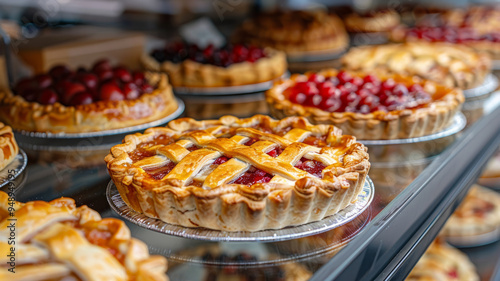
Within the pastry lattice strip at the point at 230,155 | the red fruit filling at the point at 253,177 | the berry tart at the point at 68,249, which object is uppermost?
the berry tart at the point at 68,249

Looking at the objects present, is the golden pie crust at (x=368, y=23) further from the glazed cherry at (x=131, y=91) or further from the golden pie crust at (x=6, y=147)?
the golden pie crust at (x=6, y=147)

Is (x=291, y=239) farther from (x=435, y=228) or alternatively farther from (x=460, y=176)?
(x=460, y=176)

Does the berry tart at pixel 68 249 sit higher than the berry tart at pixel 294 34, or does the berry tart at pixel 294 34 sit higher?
the berry tart at pixel 68 249

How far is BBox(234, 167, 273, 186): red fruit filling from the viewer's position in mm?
1219

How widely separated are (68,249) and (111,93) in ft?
3.80

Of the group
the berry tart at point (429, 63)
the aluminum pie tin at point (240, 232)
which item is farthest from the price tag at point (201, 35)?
the aluminum pie tin at point (240, 232)

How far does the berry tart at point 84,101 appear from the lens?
178 cm

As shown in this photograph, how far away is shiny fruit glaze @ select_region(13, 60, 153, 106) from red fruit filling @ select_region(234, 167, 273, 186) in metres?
0.86

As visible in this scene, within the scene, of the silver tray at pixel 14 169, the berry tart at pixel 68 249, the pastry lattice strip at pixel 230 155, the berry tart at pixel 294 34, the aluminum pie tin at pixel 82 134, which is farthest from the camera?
the berry tart at pixel 294 34

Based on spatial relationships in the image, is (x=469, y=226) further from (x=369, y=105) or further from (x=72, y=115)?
(x=72, y=115)

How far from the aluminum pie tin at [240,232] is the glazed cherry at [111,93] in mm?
728

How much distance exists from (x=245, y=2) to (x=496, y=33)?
1.84 m

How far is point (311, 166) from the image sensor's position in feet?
4.32

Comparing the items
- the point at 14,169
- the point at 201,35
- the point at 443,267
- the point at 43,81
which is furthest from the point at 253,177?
the point at 201,35
